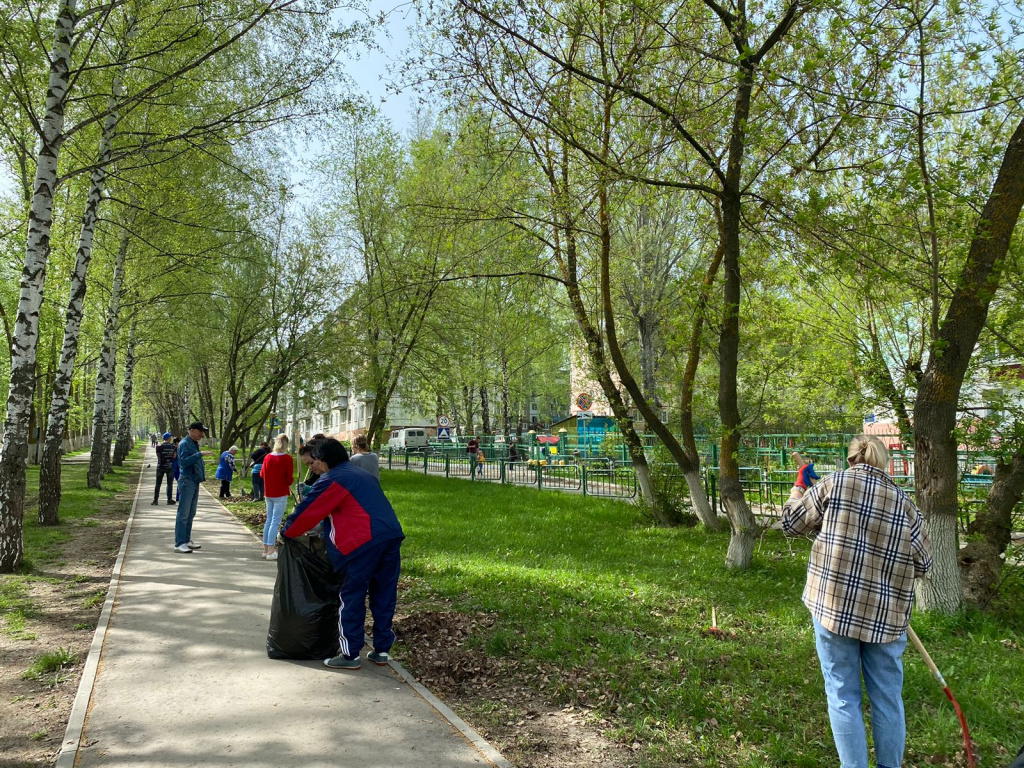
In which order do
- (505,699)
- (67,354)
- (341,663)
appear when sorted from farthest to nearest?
(67,354)
(341,663)
(505,699)

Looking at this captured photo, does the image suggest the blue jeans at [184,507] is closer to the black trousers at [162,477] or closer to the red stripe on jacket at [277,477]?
the red stripe on jacket at [277,477]

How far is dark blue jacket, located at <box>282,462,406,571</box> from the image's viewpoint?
5078mm

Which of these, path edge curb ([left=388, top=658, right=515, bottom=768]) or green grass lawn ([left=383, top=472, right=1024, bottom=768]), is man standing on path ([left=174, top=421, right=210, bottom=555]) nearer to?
green grass lawn ([left=383, top=472, right=1024, bottom=768])

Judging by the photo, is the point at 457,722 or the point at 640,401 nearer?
the point at 457,722

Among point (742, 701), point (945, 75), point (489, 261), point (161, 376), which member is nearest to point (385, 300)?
point (489, 261)

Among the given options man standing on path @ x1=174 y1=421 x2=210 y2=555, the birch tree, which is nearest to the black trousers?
the birch tree

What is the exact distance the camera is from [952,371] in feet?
19.8

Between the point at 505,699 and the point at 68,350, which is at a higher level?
the point at 68,350

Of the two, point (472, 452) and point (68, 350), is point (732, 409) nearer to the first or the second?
point (68, 350)

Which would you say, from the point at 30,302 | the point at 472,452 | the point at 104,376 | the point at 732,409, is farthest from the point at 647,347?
the point at 30,302

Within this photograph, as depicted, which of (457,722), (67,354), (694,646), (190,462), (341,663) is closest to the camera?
(457,722)

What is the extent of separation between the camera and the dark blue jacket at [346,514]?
5.08m

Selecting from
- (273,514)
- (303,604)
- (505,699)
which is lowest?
(505,699)

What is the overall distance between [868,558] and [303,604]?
393cm
